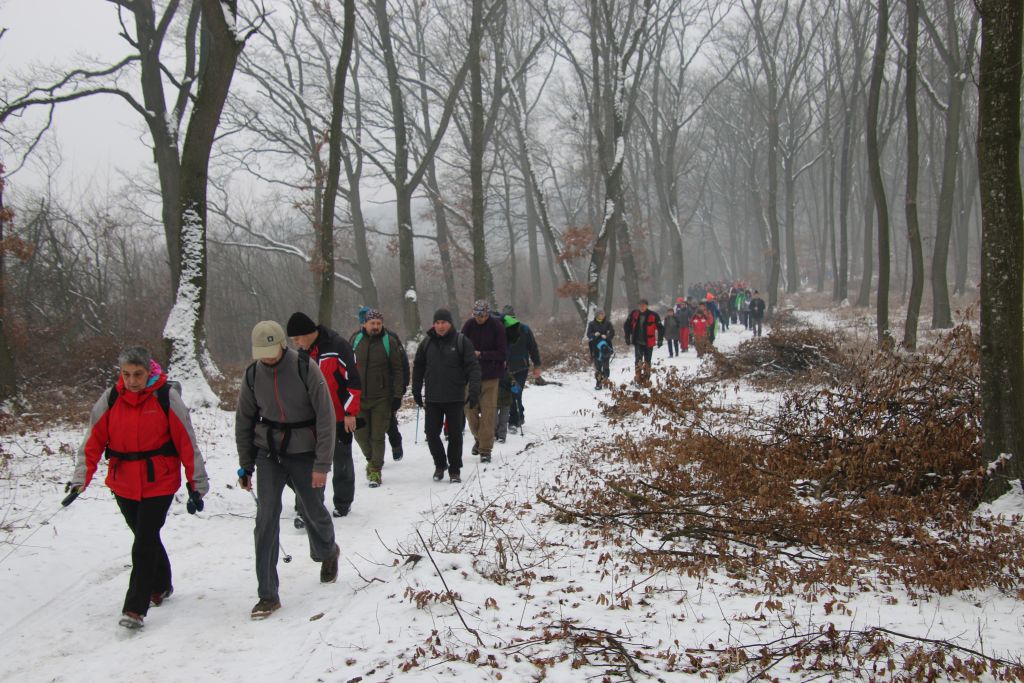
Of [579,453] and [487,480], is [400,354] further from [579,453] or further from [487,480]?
[579,453]

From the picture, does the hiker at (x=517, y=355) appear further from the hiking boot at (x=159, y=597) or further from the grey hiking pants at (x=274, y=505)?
the hiking boot at (x=159, y=597)

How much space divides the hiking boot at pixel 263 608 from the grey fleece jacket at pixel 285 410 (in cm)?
93

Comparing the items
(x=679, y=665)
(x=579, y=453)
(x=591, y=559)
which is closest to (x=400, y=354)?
(x=579, y=453)

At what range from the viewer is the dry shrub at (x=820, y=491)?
4746 mm

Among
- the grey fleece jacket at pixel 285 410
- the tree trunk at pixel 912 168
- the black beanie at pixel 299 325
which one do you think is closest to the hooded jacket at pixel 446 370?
the black beanie at pixel 299 325

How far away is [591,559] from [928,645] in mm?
2344

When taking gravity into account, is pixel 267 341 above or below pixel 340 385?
above

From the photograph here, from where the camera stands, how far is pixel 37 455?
8.40m

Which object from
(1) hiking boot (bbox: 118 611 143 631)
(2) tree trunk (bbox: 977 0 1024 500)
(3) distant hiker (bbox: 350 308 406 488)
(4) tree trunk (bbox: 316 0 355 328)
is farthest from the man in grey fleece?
(4) tree trunk (bbox: 316 0 355 328)

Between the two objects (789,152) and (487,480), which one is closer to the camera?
(487,480)

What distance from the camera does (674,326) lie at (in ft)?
71.1

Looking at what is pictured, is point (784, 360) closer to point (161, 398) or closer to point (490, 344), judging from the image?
point (490, 344)

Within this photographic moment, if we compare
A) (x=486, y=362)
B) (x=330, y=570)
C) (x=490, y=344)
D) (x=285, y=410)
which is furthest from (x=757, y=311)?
(x=285, y=410)

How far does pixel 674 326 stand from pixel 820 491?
15.7 meters
